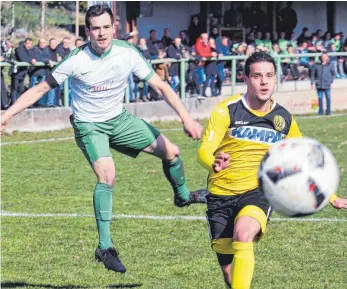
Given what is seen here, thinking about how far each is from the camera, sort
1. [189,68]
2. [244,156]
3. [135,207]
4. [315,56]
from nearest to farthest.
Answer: [244,156], [135,207], [189,68], [315,56]

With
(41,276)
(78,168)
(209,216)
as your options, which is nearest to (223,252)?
(209,216)

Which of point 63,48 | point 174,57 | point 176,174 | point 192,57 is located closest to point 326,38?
point 192,57

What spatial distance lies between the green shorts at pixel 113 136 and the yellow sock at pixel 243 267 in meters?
2.11

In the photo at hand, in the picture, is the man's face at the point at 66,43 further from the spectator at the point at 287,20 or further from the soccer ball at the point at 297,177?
the soccer ball at the point at 297,177

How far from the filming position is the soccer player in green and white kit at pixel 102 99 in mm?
8078

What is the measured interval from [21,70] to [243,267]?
560 inches

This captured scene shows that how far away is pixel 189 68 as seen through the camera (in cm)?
2339

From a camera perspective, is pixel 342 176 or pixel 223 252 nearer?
pixel 223 252

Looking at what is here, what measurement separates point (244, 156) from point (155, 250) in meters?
2.79

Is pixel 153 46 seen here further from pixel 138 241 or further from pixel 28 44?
pixel 138 241

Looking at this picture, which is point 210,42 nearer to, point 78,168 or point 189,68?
point 189,68

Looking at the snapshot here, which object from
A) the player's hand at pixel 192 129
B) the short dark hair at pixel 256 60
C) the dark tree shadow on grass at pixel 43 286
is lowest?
the dark tree shadow on grass at pixel 43 286

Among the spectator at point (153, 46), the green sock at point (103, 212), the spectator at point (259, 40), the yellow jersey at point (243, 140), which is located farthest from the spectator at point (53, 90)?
the yellow jersey at point (243, 140)

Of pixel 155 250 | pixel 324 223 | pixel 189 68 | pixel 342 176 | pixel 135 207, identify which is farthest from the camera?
pixel 189 68
